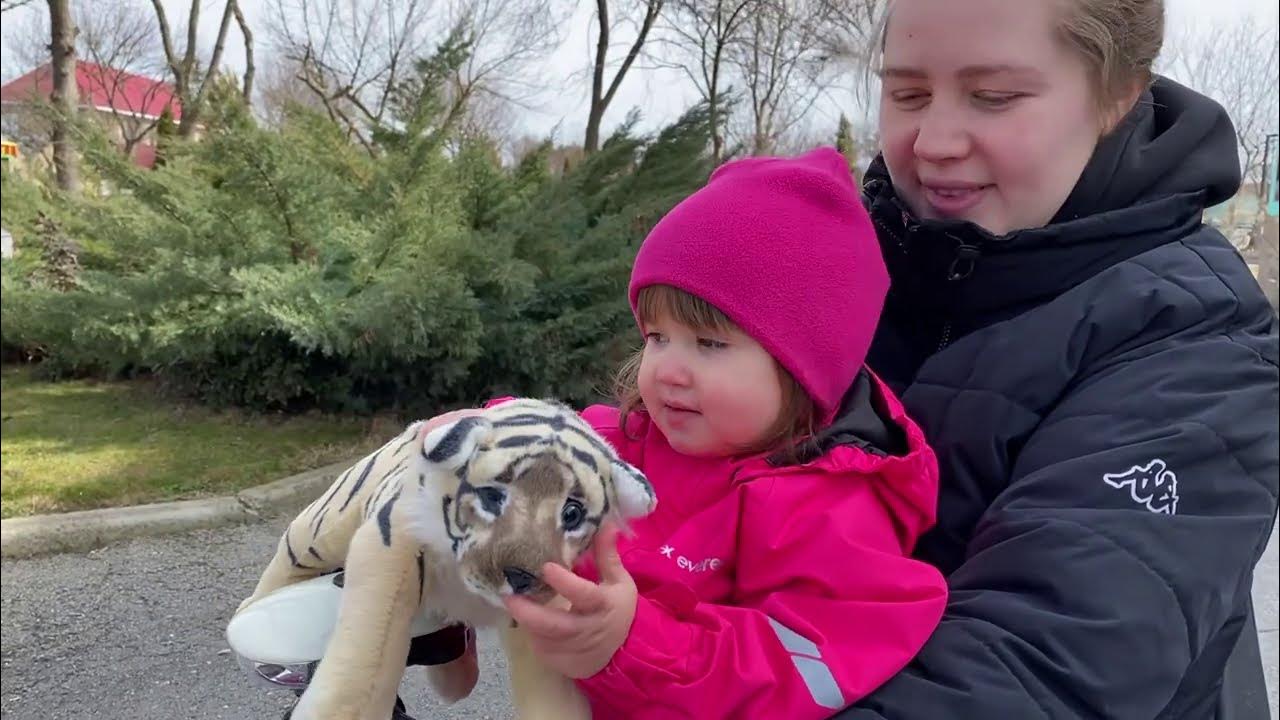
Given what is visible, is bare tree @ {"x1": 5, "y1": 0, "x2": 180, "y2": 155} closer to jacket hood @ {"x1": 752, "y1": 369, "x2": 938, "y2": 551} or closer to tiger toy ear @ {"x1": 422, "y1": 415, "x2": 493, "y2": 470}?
tiger toy ear @ {"x1": 422, "y1": 415, "x2": 493, "y2": 470}

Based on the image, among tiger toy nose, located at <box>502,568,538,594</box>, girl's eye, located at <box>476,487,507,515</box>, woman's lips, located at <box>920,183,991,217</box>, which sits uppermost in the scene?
woman's lips, located at <box>920,183,991,217</box>

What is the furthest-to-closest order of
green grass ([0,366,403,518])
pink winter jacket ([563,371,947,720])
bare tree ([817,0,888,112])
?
green grass ([0,366,403,518]), bare tree ([817,0,888,112]), pink winter jacket ([563,371,947,720])

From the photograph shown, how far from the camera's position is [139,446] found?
4660 millimetres

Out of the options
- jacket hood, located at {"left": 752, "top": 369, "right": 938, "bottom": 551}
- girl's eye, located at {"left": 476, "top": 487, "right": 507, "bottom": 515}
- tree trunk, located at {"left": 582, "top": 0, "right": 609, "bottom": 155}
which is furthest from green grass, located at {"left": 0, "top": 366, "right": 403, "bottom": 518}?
girl's eye, located at {"left": 476, "top": 487, "right": 507, "bottom": 515}

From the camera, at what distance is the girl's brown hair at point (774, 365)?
105 centimetres

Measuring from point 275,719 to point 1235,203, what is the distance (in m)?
1.99

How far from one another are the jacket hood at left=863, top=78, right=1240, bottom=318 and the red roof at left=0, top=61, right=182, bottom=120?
1.41 metres

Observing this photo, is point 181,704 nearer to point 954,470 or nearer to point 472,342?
point 954,470

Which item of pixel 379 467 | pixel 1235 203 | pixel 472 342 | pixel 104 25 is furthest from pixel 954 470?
pixel 472 342

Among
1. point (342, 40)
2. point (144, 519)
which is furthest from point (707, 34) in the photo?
point (144, 519)

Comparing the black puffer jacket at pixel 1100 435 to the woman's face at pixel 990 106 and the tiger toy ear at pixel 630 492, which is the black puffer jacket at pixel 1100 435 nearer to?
the woman's face at pixel 990 106

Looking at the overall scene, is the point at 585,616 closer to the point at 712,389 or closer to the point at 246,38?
the point at 712,389

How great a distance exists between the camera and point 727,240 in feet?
3.47

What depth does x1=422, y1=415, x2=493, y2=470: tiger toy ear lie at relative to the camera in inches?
30.2
